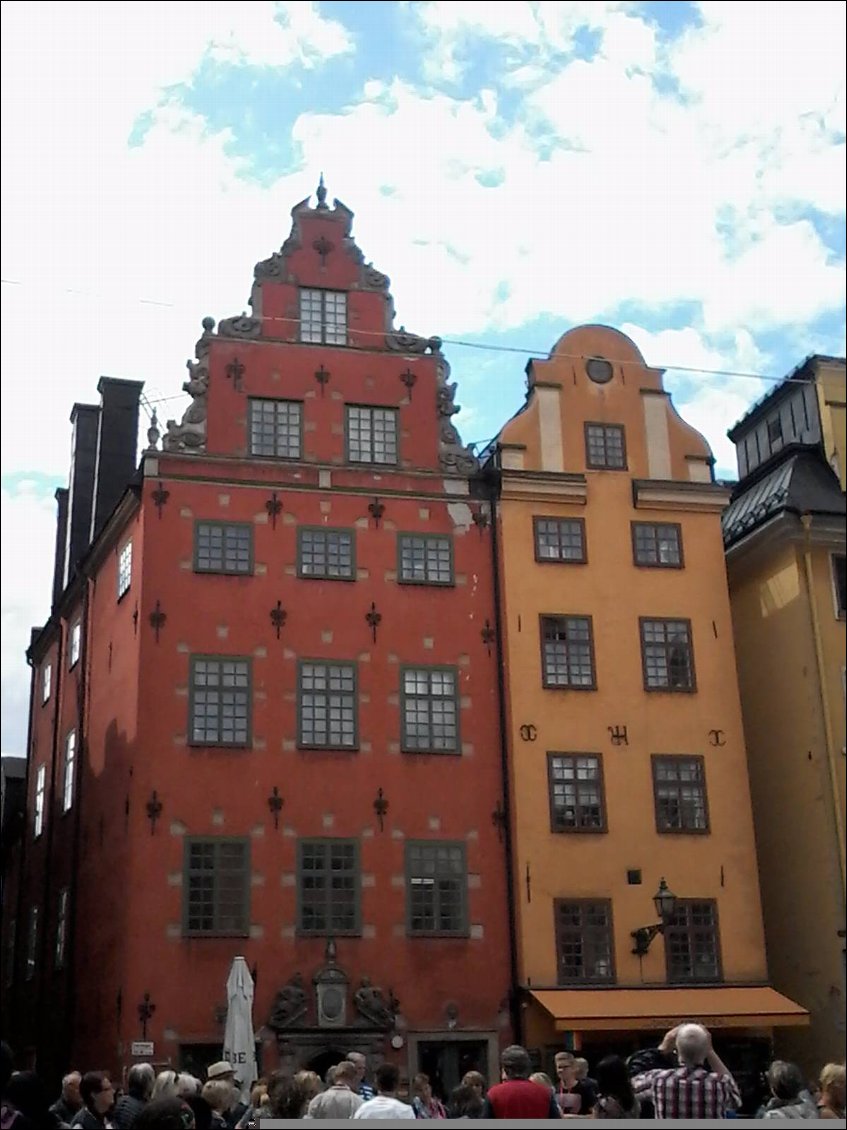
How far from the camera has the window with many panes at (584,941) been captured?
24047mm

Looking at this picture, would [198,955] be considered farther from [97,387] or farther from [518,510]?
[97,387]

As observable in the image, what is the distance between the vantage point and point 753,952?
24969 mm

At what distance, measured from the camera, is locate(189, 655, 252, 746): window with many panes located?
23672 mm

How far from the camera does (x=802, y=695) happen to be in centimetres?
2588

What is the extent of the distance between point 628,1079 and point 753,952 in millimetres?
17608

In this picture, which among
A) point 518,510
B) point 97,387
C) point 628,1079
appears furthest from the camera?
→ point 97,387

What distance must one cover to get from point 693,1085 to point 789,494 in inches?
779

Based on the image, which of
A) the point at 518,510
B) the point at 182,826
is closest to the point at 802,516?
the point at 518,510

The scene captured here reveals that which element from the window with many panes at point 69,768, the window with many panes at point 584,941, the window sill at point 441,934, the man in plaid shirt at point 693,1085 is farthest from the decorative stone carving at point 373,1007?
the man in plaid shirt at point 693,1085

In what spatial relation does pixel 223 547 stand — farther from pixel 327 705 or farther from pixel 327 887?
pixel 327 887

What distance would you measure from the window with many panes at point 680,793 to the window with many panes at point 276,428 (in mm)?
8409

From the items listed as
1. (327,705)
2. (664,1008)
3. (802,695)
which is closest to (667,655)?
(802,695)

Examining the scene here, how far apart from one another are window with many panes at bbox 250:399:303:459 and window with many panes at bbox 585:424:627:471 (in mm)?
5489

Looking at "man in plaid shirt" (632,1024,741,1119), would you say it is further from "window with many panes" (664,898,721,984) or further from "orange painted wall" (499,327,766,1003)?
"window with many panes" (664,898,721,984)
